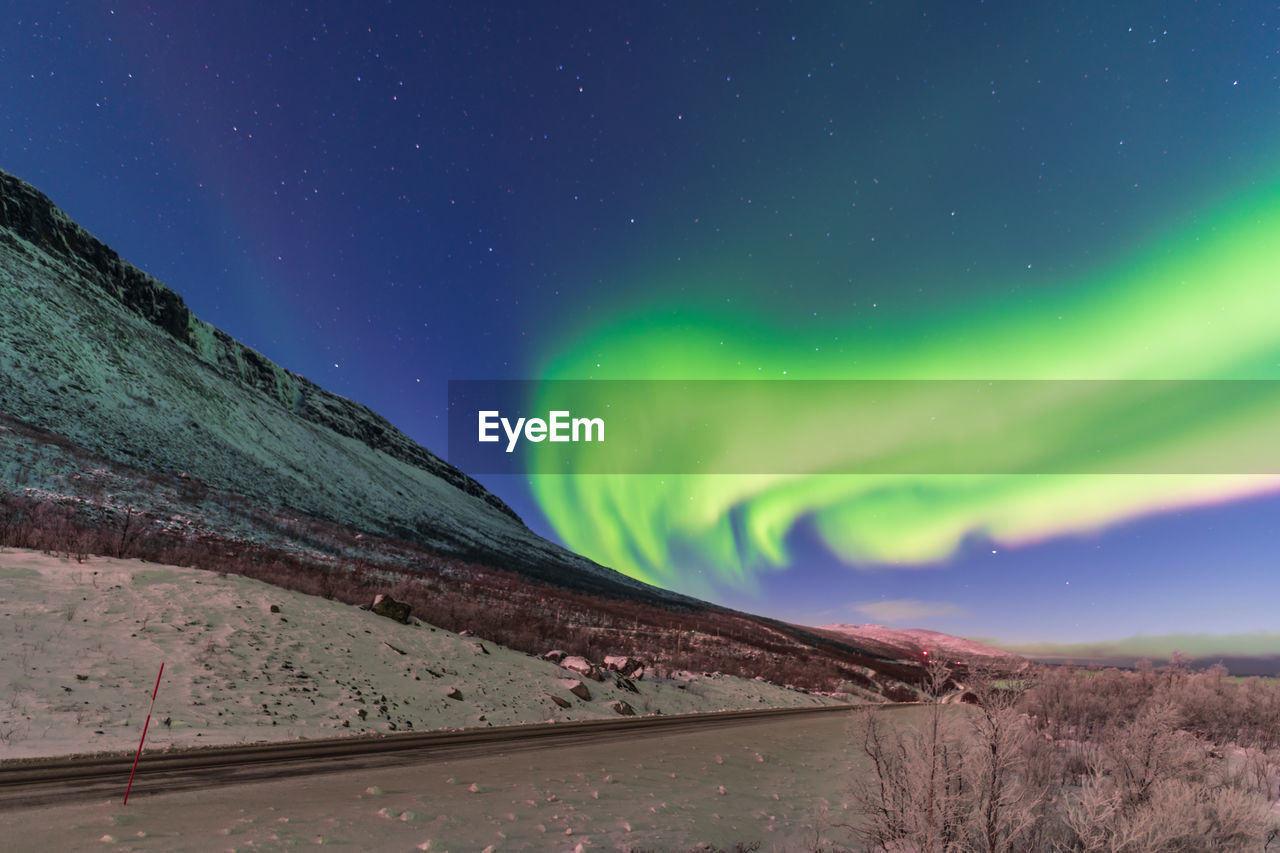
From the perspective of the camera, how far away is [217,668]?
15930 millimetres

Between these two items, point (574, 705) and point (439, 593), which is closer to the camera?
point (574, 705)

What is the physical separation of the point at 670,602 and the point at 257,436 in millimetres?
69822

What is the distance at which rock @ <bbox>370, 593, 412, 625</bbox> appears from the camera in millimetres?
25312

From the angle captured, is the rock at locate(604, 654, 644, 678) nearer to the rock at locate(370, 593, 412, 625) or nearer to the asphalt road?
the rock at locate(370, 593, 412, 625)

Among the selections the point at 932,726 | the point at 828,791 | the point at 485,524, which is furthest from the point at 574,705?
the point at 485,524

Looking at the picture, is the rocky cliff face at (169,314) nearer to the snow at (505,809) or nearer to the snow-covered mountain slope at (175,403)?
the snow-covered mountain slope at (175,403)

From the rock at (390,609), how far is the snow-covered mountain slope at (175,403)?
41.3 metres

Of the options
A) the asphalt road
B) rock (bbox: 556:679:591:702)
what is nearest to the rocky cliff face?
rock (bbox: 556:679:591:702)

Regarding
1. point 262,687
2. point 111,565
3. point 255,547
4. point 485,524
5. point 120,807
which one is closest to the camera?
point 120,807

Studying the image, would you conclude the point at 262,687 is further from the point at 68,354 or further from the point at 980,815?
the point at 68,354

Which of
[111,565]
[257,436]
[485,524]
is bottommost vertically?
[111,565]

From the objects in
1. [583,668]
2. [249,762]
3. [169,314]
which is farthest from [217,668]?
[169,314]

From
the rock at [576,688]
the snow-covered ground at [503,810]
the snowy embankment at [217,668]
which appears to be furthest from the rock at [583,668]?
the snow-covered ground at [503,810]

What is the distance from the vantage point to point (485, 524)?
118 metres
